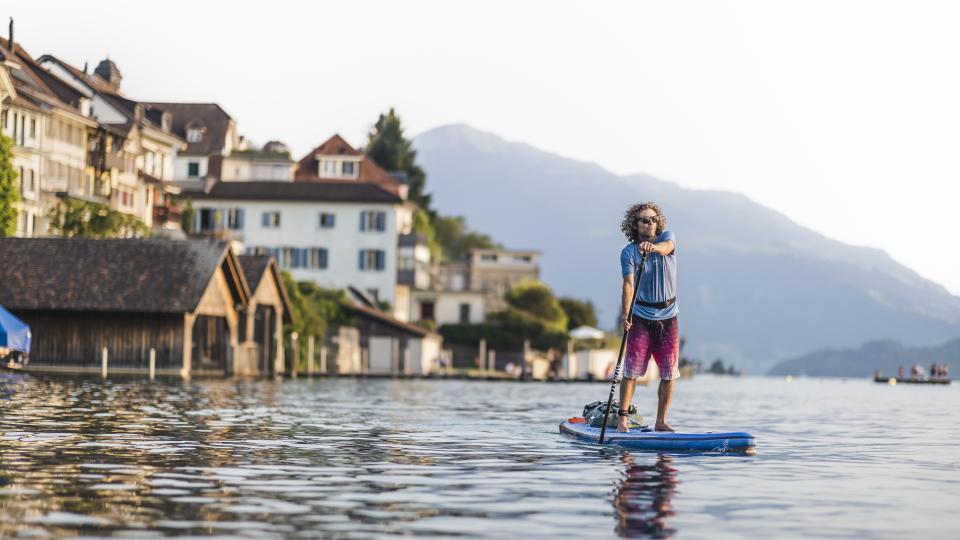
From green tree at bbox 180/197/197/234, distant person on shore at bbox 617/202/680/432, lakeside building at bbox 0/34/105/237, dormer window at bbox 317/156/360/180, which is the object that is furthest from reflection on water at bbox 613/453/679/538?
dormer window at bbox 317/156/360/180

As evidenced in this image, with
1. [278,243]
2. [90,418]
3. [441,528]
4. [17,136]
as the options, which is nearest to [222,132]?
[278,243]

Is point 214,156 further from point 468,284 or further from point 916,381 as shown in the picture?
point 916,381

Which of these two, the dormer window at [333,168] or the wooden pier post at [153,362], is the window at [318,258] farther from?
the wooden pier post at [153,362]

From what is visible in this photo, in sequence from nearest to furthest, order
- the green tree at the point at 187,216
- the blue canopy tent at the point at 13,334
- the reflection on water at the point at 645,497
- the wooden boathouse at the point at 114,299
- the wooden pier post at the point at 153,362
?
the reflection on water at the point at 645,497, the blue canopy tent at the point at 13,334, the wooden pier post at the point at 153,362, the wooden boathouse at the point at 114,299, the green tree at the point at 187,216

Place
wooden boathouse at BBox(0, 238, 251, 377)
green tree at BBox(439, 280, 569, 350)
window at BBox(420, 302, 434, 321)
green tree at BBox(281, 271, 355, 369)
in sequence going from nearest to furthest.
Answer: wooden boathouse at BBox(0, 238, 251, 377) < green tree at BBox(281, 271, 355, 369) < green tree at BBox(439, 280, 569, 350) < window at BBox(420, 302, 434, 321)

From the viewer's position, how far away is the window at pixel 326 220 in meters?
116

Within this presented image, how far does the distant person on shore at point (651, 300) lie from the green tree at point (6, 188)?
58263 mm

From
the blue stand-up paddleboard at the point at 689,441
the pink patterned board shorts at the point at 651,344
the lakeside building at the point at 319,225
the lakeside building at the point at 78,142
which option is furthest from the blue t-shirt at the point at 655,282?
the lakeside building at the point at 319,225

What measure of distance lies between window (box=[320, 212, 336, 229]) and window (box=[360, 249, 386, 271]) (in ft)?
9.96

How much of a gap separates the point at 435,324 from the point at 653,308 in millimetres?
98099

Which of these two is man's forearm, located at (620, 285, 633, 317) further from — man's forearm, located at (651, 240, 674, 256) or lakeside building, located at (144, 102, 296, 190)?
lakeside building, located at (144, 102, 296, 190)

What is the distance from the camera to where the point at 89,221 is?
81562 mm

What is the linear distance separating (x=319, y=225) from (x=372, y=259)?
15.5ft

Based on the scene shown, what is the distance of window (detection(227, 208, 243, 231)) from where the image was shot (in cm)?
11678
